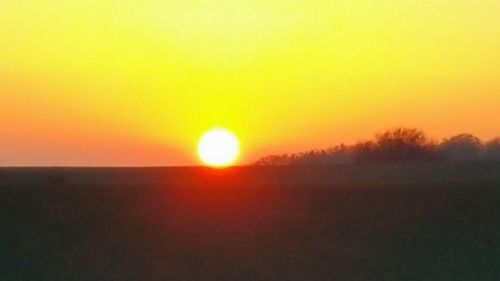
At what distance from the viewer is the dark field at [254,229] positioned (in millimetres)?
44906

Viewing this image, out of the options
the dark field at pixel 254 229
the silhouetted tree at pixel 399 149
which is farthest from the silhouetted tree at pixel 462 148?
the dark field at pixel 254 229

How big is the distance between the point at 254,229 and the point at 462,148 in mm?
69899

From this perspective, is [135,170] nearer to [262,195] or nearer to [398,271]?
[262,195]

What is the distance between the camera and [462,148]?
390 feet

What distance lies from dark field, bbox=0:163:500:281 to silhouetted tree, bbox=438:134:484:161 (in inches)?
1752

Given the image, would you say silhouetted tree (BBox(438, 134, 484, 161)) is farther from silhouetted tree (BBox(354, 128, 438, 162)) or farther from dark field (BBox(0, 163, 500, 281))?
dark field (BBox(0, 163, 500, 281))

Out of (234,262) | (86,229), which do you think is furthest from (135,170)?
(234,262)

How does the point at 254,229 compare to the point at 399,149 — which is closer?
the point at 254,229

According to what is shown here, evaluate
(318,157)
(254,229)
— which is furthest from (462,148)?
(254,229)

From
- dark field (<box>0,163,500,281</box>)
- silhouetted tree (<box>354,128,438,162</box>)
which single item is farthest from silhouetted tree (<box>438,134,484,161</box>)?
dark field (<box>0,163,500,281</box>)

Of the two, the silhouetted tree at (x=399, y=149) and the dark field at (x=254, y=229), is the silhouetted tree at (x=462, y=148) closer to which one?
the silhouetted tree at (x=399, y=149)

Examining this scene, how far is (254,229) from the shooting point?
50.6m

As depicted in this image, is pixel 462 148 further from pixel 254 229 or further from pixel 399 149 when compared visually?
pixel 254 229

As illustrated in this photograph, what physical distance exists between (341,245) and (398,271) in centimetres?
364
